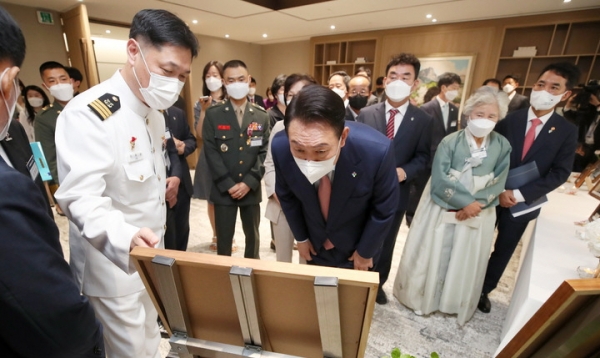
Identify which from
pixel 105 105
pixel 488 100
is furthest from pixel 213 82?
pixel 488 100

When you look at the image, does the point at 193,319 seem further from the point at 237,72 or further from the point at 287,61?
the point at 287,61

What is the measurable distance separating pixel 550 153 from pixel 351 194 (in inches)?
55.8

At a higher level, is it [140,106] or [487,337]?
[140,106]

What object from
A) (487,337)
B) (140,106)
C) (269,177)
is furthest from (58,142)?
(487,337)

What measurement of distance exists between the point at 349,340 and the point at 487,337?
1699 millimetres

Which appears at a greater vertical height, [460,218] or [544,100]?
[544,100]

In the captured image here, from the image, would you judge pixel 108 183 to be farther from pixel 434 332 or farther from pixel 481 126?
pixel 434 332

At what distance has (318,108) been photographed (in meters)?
0.92

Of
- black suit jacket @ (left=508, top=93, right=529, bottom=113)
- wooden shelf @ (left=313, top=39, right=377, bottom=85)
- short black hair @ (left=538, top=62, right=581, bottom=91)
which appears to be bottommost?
black suit jacket @ (left=508, top=93, right=529, bottom=113)

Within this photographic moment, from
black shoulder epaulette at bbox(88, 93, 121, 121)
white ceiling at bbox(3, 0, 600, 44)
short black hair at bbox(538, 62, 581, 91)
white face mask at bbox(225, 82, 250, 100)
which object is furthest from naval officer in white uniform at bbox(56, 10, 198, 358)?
white ceiling at bbox(3, 0, 600, 44)

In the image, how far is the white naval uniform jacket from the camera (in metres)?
0.82

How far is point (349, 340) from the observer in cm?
69

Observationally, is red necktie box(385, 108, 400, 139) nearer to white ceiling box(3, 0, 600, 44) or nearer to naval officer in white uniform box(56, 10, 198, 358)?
naval officer in white uniform box(56, 10, 198, 358)

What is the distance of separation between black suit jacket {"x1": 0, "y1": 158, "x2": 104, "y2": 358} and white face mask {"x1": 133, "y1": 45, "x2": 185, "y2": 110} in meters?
Result: 0.61
